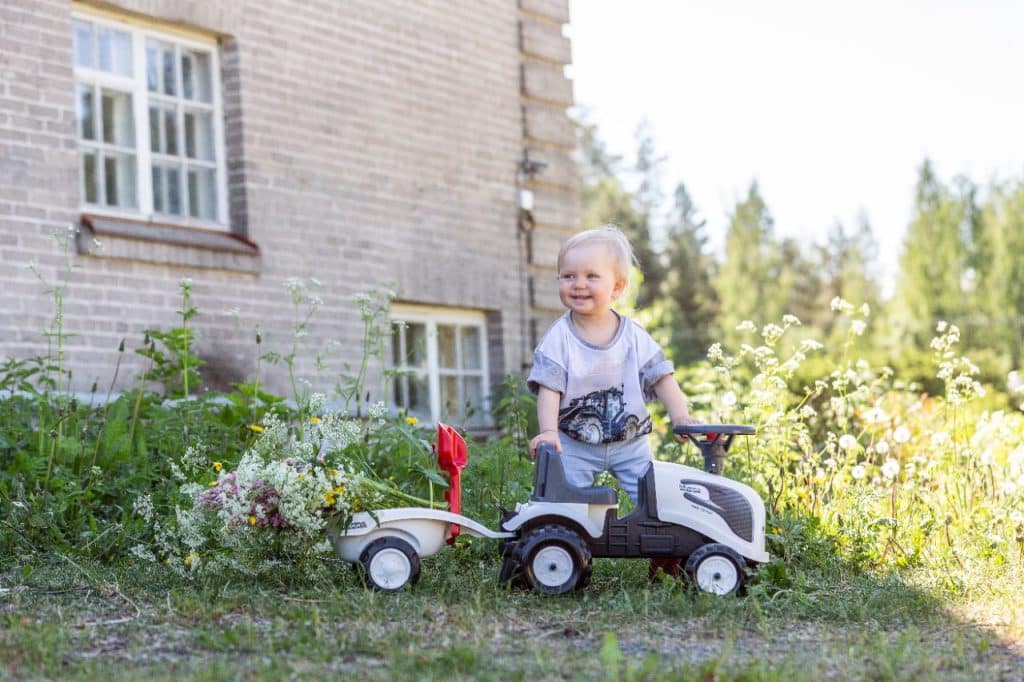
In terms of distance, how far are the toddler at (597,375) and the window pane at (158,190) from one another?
4.05 meters

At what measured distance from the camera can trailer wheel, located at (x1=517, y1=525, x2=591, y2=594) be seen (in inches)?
152

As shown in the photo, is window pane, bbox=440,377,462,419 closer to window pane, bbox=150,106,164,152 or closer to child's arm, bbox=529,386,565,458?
window pane, bbox=150,106,164,152

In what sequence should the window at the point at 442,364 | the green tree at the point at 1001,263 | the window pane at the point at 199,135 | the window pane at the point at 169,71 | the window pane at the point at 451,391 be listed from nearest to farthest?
the window pane at the point at 169,71
the window pane at the point at 199,135
the window at the point at 442,364
the window pane at the point at 451,391
the green tree at the point at 1001,263

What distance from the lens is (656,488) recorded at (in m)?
4.01

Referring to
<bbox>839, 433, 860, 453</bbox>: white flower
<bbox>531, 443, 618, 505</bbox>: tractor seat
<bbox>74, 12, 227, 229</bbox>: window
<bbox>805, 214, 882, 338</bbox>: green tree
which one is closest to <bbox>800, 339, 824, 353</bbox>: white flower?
<bbox>839, 433, 860, 453</bbox>: white flower

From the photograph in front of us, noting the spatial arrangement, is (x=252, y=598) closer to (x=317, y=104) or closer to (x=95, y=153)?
(x=95, y=153)

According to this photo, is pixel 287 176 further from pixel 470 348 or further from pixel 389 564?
pixel 389 564

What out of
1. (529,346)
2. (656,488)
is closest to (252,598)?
(656,488)

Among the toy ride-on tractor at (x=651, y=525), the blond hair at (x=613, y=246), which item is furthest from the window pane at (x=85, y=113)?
the toy ride-on tractor at (x=651, y=525)

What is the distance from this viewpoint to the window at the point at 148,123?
7270 mm

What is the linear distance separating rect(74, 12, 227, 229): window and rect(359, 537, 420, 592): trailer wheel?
4061 millimetres

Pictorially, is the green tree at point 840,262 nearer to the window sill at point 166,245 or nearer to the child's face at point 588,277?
the window sill at point 166,245

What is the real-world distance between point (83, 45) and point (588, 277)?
14.2 feet

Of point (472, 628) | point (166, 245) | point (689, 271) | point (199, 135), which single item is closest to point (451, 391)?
point (199, 135)
